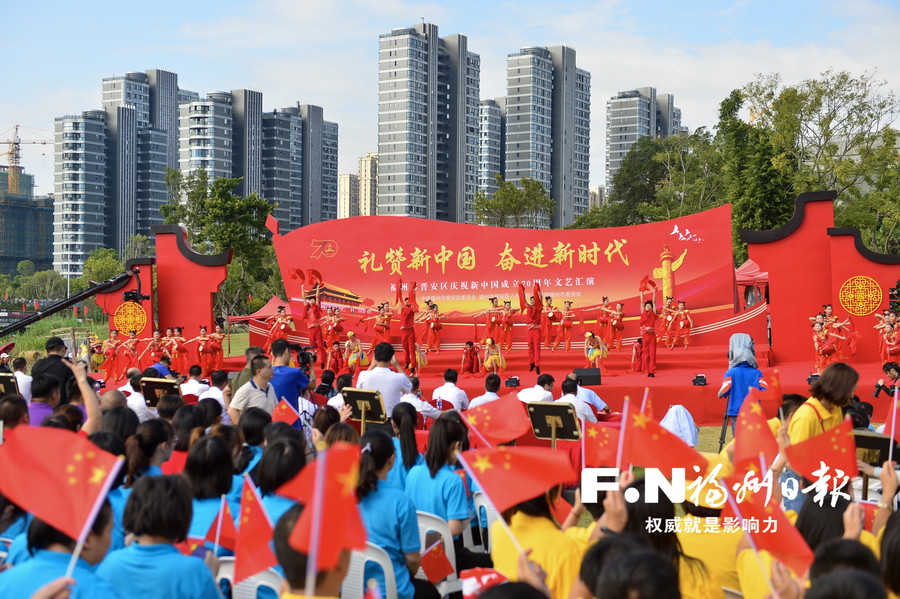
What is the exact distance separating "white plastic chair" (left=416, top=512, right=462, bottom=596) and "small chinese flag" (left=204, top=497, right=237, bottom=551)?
0.97 m

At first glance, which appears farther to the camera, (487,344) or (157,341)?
(157,341)

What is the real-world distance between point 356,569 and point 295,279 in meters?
14.5

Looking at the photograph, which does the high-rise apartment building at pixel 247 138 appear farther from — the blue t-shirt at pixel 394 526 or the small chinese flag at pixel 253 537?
the small chinese flag at pixel 253 537

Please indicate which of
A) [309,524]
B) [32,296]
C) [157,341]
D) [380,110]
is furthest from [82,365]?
[32,296]

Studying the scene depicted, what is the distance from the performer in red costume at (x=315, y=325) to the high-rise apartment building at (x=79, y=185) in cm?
5308

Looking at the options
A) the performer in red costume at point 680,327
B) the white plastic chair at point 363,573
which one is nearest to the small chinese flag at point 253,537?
the white plastic chair at point 363,573

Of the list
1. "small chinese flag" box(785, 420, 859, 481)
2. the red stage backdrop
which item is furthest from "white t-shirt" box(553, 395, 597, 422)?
the red stage backdrop

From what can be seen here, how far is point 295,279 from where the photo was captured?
17359 mm

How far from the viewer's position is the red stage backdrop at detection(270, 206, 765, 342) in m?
15.7

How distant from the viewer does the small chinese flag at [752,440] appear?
3.64 meters

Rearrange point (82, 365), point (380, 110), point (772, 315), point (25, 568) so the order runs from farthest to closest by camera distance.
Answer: point (380, 110)
point (772, 315)
point (82, 365)
point (25, 568)

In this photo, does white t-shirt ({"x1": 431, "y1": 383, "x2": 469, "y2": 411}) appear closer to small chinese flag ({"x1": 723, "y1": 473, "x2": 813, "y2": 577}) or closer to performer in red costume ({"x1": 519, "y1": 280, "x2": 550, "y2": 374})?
small chinese flag ({"x1": 723, "y1": 473, "x2": 813, "y2": 577})

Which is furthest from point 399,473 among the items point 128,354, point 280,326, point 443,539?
point 128,354

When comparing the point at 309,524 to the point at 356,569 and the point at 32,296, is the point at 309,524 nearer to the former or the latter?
the point at 356,569
